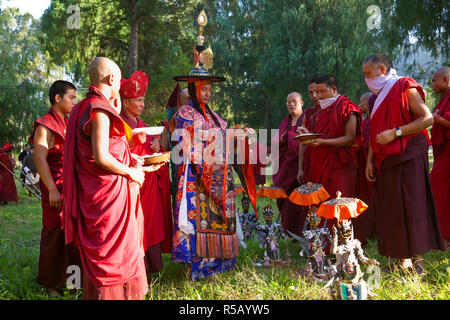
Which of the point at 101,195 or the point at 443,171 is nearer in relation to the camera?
the point at 101,195

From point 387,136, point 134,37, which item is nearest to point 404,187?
point 387,136

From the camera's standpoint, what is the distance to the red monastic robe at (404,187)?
12.3ft

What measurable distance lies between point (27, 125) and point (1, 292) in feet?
41.9

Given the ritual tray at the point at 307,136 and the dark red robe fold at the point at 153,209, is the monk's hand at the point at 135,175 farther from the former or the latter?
the ritual tray at the point at 307,136

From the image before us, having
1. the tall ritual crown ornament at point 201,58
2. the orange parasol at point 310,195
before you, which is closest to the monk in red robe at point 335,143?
the orange parasol at point 310,195

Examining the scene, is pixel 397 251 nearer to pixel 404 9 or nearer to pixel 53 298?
A: pixel 53 298

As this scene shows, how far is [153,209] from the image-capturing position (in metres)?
4.00

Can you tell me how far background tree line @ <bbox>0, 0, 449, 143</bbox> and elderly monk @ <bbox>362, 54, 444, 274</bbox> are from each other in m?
9.11

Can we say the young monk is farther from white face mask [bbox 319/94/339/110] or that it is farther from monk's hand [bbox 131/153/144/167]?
monk's hand [bbox 131/153/144/167]

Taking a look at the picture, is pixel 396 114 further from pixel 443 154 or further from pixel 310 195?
pixel 443 154

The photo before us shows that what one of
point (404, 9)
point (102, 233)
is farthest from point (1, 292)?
point (404, 9)

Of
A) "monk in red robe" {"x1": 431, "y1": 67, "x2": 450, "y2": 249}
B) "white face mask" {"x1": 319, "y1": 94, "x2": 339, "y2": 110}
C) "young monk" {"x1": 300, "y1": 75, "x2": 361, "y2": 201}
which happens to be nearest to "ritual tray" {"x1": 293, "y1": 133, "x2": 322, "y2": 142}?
"young monk" {"x1": 300, "y1": 75, "x2": 361, "y2": 201}

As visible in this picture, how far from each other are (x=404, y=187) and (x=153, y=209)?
251 centimetres

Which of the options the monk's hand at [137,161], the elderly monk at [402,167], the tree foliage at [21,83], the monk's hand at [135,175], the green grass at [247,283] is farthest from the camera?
the tree foliage at [21,83]
